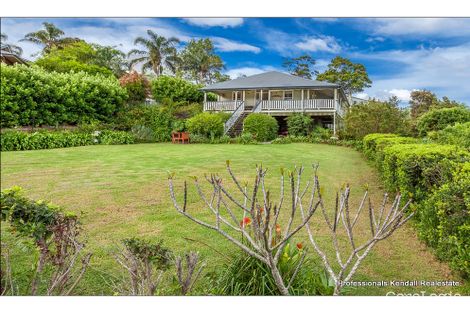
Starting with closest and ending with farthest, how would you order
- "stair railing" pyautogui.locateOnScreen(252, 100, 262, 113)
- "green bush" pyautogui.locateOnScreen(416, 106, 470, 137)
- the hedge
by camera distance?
"green bush" pyautogui.locateOnScreen(416, 106, 470, 137), the hedge, "stair railing" pyautogui.locateOnScreen(252, 100, 262, 113)

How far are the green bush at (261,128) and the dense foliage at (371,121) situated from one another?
131cm

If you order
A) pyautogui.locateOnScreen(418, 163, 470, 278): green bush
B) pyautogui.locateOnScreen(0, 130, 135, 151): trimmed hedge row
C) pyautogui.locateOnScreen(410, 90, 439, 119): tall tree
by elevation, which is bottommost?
pyautogui.locateOnScreen(418, 163, 470, 278): green bush

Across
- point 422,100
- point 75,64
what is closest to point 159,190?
point 422,100

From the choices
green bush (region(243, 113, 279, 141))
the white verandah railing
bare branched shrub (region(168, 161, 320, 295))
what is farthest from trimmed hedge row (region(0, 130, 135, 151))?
bare branched shrub (region(168, 161, 320, 295))

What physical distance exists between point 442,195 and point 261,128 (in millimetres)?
3866

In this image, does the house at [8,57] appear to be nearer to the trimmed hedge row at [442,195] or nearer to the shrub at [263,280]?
the shrub at [263,280]

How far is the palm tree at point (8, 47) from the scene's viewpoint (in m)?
3.42

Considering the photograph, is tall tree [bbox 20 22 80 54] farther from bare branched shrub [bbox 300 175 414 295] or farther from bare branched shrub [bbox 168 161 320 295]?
bare branched shrub [bbox 300 175 414 295]

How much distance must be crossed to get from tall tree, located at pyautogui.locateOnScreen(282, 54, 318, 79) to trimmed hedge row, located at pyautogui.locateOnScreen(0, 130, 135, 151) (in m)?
2.69

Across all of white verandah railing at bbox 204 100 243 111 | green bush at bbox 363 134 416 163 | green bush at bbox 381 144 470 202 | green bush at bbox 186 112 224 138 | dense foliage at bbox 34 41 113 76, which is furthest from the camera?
white verandah railing at bbox 204 100 243 111

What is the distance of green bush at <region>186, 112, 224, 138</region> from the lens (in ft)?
20.4

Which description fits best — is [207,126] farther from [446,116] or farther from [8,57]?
[446,116]
